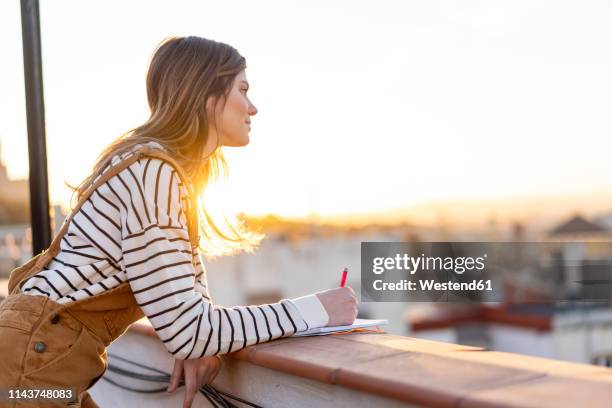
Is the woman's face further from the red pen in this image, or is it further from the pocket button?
the pocket button

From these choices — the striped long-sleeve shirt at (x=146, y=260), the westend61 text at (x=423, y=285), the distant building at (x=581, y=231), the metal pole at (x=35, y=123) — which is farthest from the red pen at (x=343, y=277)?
the distant building at (x=581, y=231)

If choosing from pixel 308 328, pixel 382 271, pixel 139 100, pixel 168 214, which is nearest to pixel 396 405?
pixel 308 328

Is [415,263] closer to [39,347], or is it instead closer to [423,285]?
[423,285]

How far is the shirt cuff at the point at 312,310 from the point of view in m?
1.33

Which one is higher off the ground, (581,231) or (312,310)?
(312,310)

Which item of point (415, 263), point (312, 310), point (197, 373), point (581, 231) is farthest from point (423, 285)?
point (581, 231)

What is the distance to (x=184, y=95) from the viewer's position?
1.29 metres

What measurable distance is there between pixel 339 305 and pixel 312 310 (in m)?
0.06

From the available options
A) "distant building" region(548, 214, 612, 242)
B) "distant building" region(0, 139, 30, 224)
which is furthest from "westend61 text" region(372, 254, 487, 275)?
"distant building" region(548, 214, 612, 242)

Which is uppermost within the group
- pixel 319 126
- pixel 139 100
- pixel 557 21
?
pixel 557 21

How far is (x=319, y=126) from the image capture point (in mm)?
28656

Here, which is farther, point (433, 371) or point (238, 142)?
point (238, 142)

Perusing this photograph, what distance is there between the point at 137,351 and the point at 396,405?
0.87 metres

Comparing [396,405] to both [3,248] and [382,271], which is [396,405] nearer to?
[382,271]
